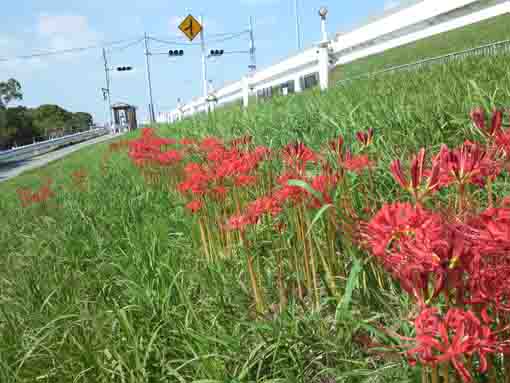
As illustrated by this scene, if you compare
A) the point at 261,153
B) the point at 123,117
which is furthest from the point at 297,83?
the point at 123,117

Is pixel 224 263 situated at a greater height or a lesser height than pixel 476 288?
lesser

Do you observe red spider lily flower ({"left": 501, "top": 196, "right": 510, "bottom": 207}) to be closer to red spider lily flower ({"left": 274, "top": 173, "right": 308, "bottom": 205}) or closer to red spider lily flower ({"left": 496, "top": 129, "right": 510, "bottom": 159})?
red spider lily flower ({"left": 496, "top": 129, "right": 510, "bottom": 159})

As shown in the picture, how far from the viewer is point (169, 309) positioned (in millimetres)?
1874

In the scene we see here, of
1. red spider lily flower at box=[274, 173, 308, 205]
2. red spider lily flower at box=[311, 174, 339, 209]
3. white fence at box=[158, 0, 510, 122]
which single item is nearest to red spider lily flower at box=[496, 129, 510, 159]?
red spider lily flower at box=[311, 174, 339, 209]

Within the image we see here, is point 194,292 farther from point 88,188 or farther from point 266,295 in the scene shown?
point 88,188

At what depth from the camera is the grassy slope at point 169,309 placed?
1438mm

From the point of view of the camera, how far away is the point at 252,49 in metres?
47.2

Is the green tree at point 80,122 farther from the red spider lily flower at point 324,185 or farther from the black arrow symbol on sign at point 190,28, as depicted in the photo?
the red spider lily flower at point 324,185

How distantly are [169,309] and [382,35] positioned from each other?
6166 mm

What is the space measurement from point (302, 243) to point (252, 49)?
47776 mm

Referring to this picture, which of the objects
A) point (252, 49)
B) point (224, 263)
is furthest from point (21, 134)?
point (224, 263)

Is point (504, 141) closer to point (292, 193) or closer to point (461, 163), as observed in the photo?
point (461, 163)

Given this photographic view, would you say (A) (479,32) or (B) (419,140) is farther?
(A) (479,32)

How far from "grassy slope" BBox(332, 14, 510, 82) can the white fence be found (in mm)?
614
